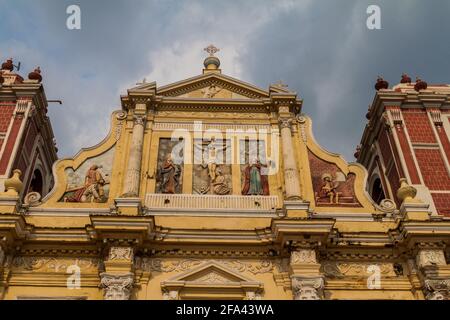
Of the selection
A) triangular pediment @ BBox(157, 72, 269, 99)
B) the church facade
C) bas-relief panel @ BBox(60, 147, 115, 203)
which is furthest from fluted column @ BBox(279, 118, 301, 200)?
bas-relief panel @ BBox(60, 147, 115, 203)

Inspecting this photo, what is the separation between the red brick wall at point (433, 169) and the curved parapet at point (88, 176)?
817cm

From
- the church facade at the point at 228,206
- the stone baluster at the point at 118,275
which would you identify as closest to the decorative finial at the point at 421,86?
the church facade at the point at 228,206

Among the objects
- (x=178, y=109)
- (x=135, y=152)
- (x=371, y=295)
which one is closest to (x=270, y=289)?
(x=371, y=295)

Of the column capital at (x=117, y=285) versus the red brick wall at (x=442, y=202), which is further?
the red brick wall at (x=442, y=202)

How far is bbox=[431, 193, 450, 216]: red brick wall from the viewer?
1359 centimetres

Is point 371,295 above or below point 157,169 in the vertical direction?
below

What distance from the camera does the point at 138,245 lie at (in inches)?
465

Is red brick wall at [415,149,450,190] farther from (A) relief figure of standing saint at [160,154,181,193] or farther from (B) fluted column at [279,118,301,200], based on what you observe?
(A) relief figure of standing saint at [160,154,181,193]

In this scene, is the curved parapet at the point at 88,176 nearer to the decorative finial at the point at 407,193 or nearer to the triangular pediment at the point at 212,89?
the triangular pediment at the point at 212,89

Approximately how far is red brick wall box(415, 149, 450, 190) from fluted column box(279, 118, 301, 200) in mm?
3544

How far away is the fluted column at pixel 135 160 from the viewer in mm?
13065

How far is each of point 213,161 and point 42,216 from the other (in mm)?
4522

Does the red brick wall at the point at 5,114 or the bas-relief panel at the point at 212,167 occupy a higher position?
the red brick wall at the point at 5,114
